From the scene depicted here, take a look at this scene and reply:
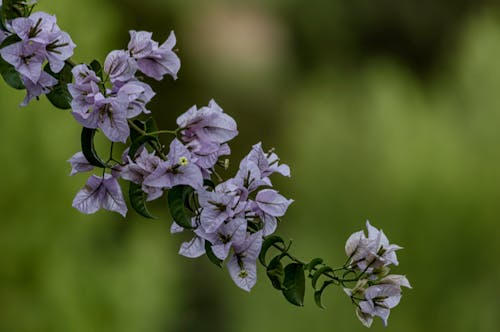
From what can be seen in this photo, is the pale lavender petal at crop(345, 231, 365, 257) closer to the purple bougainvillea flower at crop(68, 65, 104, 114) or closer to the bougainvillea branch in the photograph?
the bougainvillea branch

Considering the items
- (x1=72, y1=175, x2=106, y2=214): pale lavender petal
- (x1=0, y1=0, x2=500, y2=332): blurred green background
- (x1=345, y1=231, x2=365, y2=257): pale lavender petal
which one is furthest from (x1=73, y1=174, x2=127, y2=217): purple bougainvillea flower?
(x1=0, y1=0, x2=500, y2=332): blurred green background

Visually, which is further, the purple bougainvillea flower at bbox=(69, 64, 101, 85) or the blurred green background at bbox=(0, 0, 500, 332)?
the blurred green background at bbox=(0, 0, 500, 332)

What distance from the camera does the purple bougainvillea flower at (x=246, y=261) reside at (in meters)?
0.43

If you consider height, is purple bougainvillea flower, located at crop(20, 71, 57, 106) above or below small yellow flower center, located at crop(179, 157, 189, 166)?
below

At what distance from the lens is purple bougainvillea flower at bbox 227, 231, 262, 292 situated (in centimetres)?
43

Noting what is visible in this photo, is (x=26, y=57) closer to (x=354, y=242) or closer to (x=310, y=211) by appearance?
(x=354, y=242)

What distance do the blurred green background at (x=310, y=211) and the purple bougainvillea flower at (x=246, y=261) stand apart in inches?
51.2

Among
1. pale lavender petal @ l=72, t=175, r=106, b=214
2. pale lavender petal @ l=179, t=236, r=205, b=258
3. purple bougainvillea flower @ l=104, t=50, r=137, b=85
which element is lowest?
pale lavender petal @ l=72, t=175, r=106, b=214

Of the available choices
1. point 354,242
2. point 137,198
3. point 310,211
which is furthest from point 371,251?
point 310,211

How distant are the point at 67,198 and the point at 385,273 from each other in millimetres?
1390

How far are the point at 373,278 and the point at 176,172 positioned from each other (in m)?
0.11

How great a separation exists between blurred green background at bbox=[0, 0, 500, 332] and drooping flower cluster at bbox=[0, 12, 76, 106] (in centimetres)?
128

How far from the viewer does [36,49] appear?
438mm

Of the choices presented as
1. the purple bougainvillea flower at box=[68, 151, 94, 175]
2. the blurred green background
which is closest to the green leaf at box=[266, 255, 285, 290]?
the purple bougainvillea flower at box=[68, 151, 94, 175]
